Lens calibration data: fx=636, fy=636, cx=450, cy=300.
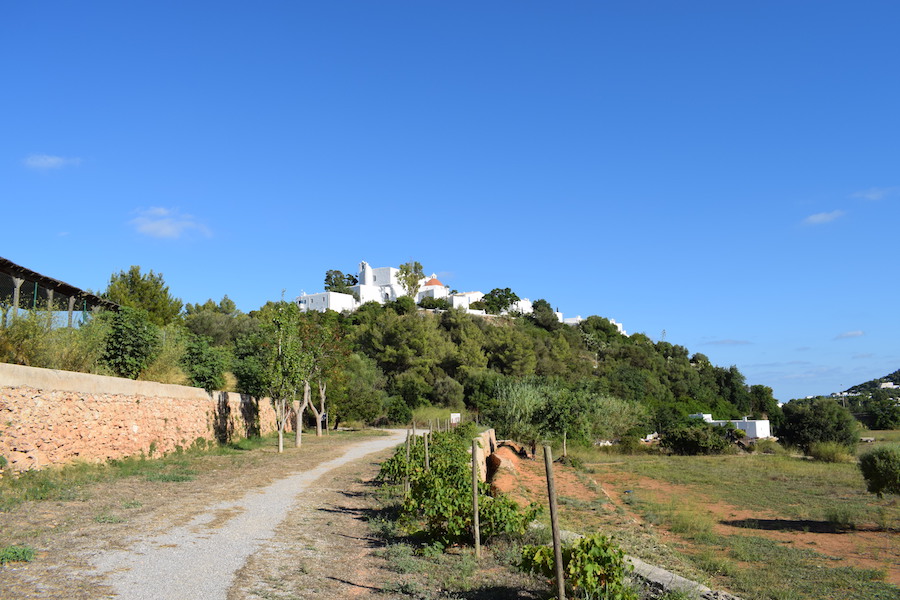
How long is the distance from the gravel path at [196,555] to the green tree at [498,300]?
99.0 metres

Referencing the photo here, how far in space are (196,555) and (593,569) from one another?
429 cm

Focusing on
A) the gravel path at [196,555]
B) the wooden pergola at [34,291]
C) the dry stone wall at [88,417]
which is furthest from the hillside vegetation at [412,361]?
the gravel path at [196,555]

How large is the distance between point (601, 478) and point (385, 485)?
33.7 ft

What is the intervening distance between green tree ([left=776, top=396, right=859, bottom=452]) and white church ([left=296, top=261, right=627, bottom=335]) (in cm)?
6456

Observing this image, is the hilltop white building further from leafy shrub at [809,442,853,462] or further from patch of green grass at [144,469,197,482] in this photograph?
patch of green grass at [144,469,197,482]

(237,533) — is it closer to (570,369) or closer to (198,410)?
(198,410)

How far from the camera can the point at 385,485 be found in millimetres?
13289

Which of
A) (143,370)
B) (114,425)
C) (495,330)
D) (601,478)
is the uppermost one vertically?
(495,330)

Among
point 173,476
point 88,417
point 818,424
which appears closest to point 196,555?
point 173,476

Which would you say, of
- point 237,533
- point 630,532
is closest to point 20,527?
point 237,533

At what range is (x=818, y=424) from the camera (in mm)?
36312

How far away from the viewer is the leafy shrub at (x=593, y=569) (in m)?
5.29

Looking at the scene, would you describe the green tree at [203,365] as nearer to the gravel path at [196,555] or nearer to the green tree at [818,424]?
the gravel path at [196,555]

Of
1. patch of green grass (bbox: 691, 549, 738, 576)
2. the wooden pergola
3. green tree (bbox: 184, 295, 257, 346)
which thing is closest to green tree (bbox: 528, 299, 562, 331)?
green tree (bbox: 184, 295, 257, 346)
